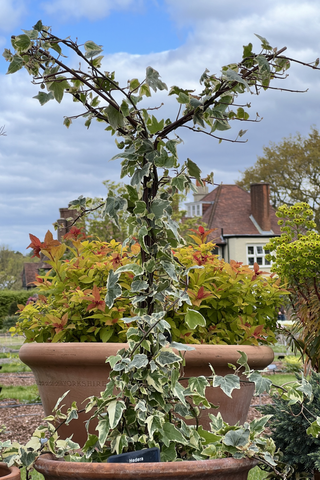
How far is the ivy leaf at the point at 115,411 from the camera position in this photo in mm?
1307

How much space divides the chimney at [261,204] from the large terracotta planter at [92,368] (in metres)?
25.0

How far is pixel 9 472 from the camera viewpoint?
148 centimetres

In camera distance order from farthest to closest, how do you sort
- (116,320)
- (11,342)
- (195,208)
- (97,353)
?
(195,208) → (11,342) → (116,320) → (97,353)

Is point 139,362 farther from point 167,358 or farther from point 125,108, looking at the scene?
point 125,108

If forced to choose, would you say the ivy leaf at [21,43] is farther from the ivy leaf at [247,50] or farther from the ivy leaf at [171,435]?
the ivy leaf at [171,435]

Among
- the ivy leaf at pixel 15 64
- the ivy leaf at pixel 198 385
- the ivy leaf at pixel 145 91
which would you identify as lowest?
the ivy leaf at pixel 198 385

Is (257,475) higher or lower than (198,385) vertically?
lower

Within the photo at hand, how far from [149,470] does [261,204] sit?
88.9 feet

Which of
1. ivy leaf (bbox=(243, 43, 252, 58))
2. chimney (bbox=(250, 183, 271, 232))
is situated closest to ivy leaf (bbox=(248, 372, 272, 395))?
ivy leaf (bbox=(243, 43, 252, 58))

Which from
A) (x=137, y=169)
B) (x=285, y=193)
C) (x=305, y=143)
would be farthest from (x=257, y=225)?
(x=137, y=169)

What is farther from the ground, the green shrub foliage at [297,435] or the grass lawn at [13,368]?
the green shrub foliage at [297,435]

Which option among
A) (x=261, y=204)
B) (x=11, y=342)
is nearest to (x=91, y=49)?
(x=11, y=342)

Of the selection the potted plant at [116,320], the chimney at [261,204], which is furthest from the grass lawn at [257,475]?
the chimney at [261,204]

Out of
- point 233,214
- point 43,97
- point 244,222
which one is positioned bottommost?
point 43,97
